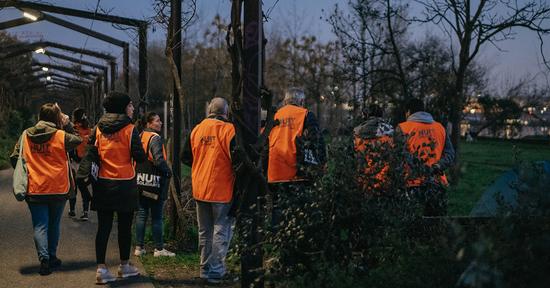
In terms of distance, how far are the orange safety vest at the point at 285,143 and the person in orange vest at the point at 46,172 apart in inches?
84.6

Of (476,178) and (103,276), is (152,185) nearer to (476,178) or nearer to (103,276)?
(103,276)

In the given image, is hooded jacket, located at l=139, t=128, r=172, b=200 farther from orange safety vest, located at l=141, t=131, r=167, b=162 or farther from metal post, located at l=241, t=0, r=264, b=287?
metal post, located at l=241, t=0, r=264, b=287

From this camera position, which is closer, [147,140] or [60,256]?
[147,140]

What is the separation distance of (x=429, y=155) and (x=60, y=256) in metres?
4.88

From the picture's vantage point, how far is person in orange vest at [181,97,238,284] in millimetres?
6352

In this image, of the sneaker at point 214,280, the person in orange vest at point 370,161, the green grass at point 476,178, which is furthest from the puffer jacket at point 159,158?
the green grass at point 476,178

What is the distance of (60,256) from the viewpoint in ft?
25.5

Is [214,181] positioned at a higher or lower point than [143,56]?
lower

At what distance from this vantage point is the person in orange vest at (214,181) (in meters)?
6.35

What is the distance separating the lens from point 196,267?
23.9 feet

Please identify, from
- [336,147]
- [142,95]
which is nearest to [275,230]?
[336,147]

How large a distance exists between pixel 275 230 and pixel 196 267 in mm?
2653

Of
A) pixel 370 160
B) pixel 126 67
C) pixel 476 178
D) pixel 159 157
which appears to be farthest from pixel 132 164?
pixel 476 178

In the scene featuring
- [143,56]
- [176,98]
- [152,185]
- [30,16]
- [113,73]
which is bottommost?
[152,185]
